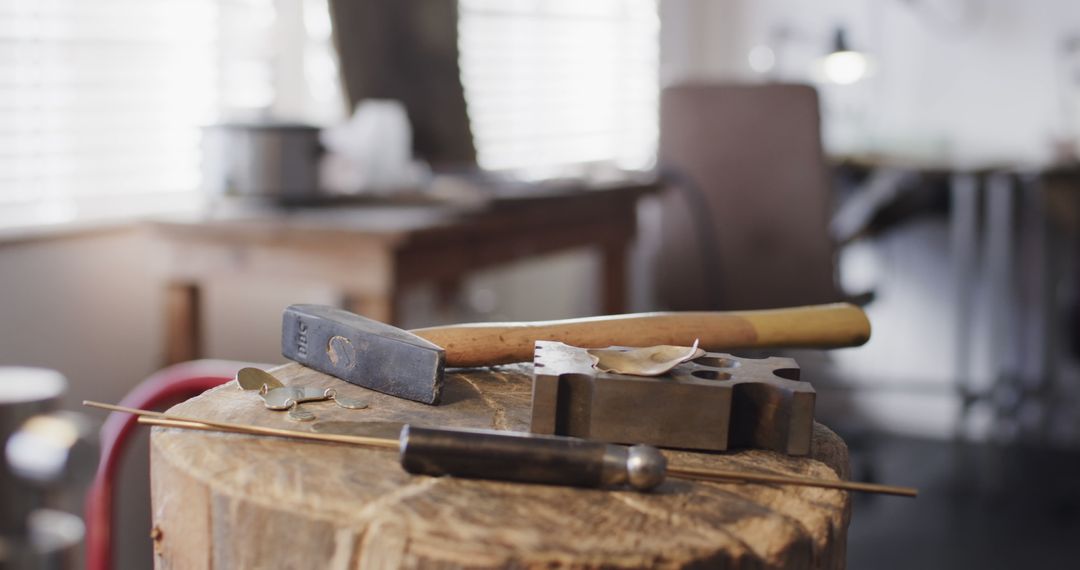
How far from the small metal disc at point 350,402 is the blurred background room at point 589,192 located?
35.6 inches

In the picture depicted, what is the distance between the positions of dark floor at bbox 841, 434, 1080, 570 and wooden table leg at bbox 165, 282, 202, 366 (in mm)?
1495

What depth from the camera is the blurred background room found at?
2.06 m

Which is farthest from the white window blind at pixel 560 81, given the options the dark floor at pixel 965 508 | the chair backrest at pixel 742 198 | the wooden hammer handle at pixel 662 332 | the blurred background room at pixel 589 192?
the wooden hammer handle at pixel 662 332

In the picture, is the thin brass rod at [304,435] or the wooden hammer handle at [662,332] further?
the wooden hammer handle at [662,332]

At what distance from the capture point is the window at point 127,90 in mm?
2049

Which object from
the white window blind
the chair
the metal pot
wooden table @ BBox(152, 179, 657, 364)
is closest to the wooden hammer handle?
the chair

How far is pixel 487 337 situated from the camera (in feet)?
2.83

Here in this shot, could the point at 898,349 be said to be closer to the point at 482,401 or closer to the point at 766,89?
the point at 766,89

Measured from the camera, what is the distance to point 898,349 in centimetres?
412

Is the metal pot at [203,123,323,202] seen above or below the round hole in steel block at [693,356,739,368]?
above

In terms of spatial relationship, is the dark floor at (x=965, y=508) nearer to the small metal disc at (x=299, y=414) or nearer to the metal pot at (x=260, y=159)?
the metal pot at (x=260, y=159)

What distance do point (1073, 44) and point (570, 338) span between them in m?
3.37

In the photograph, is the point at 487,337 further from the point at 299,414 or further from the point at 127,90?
the point at 127,90

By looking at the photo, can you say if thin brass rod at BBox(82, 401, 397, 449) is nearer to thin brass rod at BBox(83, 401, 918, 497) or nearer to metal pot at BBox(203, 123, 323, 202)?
thin brass rod at BBox(83, 401, 918, 497)
